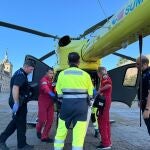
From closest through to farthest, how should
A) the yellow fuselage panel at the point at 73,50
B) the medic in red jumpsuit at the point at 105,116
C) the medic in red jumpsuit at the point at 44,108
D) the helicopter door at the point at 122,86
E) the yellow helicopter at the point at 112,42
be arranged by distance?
the yellow helicopter at the point at 112,42 < the medic in red jumpsuit at the point at 105,116 < the medic in red jumpsuit at the point at 44,108 < the yellow fuselage panel at the point at 73,50 < the helicopter door at the point at 122,86

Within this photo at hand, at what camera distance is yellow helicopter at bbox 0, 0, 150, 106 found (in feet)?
17.5

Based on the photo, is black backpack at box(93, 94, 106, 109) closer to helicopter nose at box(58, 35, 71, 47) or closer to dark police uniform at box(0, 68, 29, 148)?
dark police uniform at box(0, 68, 29, 148)

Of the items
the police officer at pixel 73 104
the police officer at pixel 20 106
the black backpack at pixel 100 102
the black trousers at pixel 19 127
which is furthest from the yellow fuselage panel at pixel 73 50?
the police officer at pixel 73 104

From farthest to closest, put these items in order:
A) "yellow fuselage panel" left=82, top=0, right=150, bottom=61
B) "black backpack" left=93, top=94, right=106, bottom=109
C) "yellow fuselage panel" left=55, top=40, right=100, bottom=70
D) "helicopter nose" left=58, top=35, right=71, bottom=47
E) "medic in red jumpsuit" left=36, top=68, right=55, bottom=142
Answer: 1. "helicopter nose" left=58, top=35, right=71, bottom=47
2. "yellow fuselage panel" left=55, top=40, right=100, bottom=70
3. "medic in red jumpsuit" left=36, top=68, right=55, bottom=142
4. "black backpack" left=93, top=94, right=106, bottom=109
5. "yellow fuselage panel" left=82, top=0, right=150, bottom=61

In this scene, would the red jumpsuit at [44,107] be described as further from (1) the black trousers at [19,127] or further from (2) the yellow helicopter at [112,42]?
(1) the black trousers at [19,127]

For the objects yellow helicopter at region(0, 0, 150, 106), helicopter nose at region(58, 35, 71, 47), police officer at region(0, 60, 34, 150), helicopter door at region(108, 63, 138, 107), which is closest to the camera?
yellow helicopter at region(0, 0, 150, 106)

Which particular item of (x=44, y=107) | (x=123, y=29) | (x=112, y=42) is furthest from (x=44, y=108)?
(x=123, y=29)

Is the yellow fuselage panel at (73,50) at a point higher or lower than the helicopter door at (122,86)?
higher

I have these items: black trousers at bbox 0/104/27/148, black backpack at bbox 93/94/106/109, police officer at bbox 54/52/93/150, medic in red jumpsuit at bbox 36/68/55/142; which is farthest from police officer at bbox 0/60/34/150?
police officer at bbox 54/52/93/150

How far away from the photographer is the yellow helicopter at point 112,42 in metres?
5.32

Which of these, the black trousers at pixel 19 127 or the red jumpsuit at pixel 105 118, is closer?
the black trousers at pixel 19 127

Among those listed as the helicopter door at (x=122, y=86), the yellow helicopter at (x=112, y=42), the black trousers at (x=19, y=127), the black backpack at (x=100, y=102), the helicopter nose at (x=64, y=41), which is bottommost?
the black trousers at (x=19, y=127)

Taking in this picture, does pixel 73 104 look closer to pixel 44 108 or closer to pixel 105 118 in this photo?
pixel 105 118

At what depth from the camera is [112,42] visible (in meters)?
6.79
